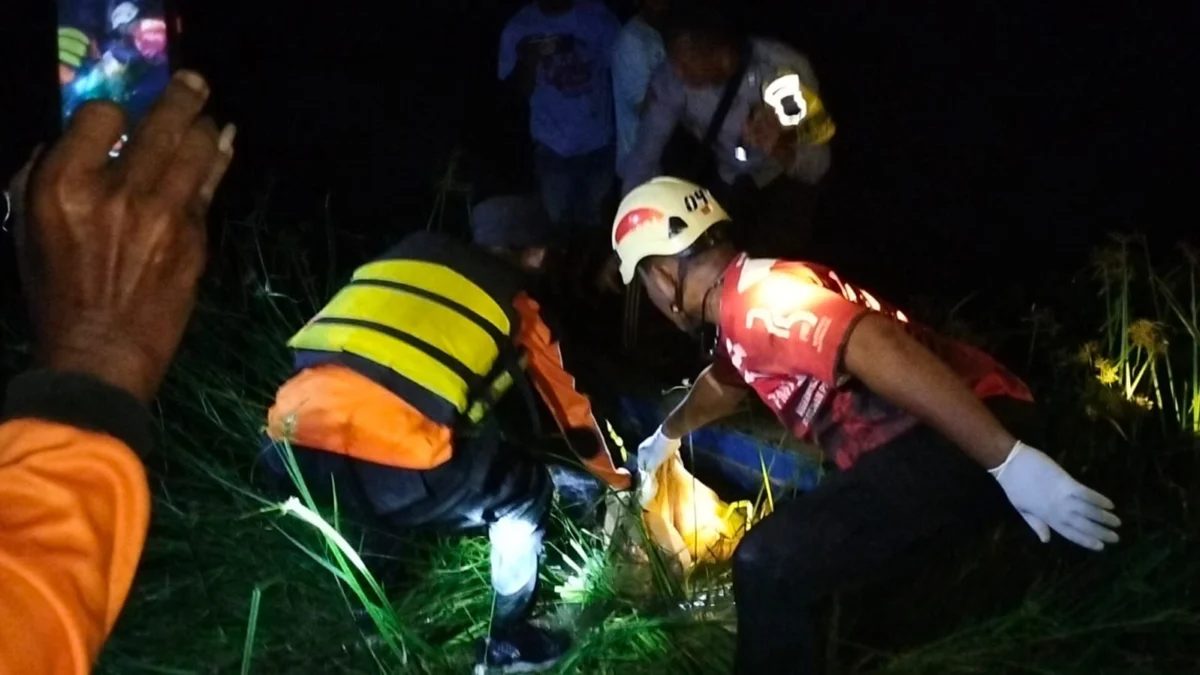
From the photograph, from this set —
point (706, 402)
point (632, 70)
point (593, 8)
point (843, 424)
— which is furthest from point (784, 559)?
point (593, 8)

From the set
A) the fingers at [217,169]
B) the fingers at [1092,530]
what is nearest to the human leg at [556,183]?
the fingers at [1092,530]

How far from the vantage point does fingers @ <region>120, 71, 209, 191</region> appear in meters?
1.08

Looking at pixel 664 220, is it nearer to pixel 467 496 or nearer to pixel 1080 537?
pixel 467 496

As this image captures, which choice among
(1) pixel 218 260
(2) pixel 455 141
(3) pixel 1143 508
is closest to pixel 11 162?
(1) pixel 218 260

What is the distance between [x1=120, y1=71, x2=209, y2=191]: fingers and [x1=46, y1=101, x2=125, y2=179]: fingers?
0.02 m

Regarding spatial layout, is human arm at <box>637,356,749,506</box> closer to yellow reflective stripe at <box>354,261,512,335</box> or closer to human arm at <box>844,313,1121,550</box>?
yellow reflective stripe at <box>354,261,512,335</box>

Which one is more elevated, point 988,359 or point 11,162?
point 988,359

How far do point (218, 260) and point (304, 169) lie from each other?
196cm

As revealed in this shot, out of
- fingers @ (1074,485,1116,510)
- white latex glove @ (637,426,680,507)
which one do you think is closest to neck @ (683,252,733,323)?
white latex glove @ (637,426,680,507)

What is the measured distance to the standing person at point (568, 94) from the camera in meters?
4.85

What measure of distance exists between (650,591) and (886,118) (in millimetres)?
3769

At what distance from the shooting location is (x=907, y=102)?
6352 millimetres

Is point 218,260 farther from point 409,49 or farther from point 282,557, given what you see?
point 409,49

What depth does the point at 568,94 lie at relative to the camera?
15.9 feet
